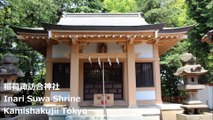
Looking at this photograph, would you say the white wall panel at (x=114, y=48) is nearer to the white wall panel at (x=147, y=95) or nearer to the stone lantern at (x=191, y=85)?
the white wall panel at (x=147, y=95)

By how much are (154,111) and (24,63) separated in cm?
1090

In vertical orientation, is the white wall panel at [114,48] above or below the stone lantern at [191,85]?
above

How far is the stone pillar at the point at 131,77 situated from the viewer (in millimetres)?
8789

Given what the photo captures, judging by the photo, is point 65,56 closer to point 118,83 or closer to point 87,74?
point 87,74

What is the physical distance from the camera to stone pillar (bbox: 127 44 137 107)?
346 inches

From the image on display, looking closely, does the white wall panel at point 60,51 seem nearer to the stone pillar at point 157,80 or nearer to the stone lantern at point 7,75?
the stone lantern at point 7,75

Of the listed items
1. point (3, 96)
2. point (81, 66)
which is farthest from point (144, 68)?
point (3, 96)

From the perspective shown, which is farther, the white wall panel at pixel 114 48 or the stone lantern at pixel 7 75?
the white wall panel at pixel 114 48

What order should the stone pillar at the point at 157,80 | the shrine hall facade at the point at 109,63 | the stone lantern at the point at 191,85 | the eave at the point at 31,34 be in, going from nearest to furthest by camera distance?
the stone lantern at the point at 191,85, the eave at the point at 31,34, the shrine hall facade at the point at 109,63, the stone pillar at the point at 157,80

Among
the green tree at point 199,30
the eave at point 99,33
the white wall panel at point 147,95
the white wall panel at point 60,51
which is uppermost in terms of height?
the green tree at point 199,30

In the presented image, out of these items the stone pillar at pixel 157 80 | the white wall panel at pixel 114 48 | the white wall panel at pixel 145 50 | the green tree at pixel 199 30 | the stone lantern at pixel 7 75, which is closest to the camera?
the stone lantern at pixel 7 75

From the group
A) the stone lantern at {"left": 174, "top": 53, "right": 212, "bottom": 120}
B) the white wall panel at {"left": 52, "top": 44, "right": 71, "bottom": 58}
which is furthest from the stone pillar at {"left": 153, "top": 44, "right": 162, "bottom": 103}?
the white wall panel at {"left": 52, "top": 44, "right": 71, "bottom": 58}

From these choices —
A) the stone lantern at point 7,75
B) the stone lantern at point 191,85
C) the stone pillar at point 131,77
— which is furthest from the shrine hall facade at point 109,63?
the stone lantern at point 7,75

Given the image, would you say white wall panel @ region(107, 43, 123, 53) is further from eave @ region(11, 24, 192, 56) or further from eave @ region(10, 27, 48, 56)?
eave @ region(10, 27, 48, 56)
